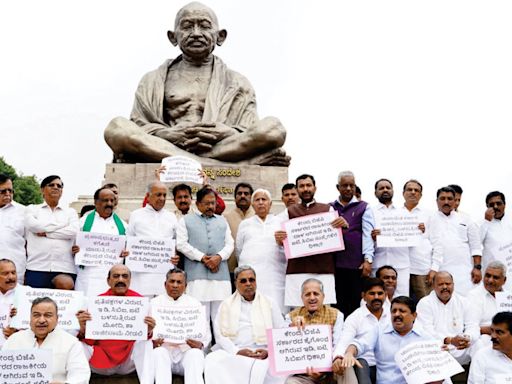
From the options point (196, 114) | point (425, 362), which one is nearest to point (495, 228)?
point (425, 362)

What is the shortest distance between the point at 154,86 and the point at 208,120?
4.34 feet

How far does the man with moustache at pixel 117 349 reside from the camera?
7.52 metres

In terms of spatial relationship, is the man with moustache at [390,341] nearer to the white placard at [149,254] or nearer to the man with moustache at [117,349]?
the man with moustache at [117,349]

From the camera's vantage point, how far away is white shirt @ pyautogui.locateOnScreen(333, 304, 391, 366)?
7.37 metres

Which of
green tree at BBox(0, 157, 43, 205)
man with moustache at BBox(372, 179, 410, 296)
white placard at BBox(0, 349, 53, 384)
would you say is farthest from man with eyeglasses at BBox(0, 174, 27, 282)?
green tree at BBox(0, 157, 43, 205)

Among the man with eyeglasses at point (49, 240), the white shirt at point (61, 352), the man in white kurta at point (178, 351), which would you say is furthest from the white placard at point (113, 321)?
the man with eyeglasses at point (49, 240)

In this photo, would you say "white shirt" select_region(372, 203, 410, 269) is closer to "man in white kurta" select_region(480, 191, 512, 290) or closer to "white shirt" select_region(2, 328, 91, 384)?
"man in white kurta" select_region(480, 191, 512, 290)

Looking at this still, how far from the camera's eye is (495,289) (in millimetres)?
8406

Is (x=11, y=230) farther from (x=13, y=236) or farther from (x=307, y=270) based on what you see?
(x=307, y=270)

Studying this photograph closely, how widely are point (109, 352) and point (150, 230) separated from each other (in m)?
1.78

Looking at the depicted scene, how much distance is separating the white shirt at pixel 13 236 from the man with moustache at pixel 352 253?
3.66m

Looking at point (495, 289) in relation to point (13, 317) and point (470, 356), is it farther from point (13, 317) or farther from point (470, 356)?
point (13, 317)

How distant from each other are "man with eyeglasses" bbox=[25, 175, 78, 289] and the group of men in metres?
0.01

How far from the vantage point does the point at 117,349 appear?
7680 mm
